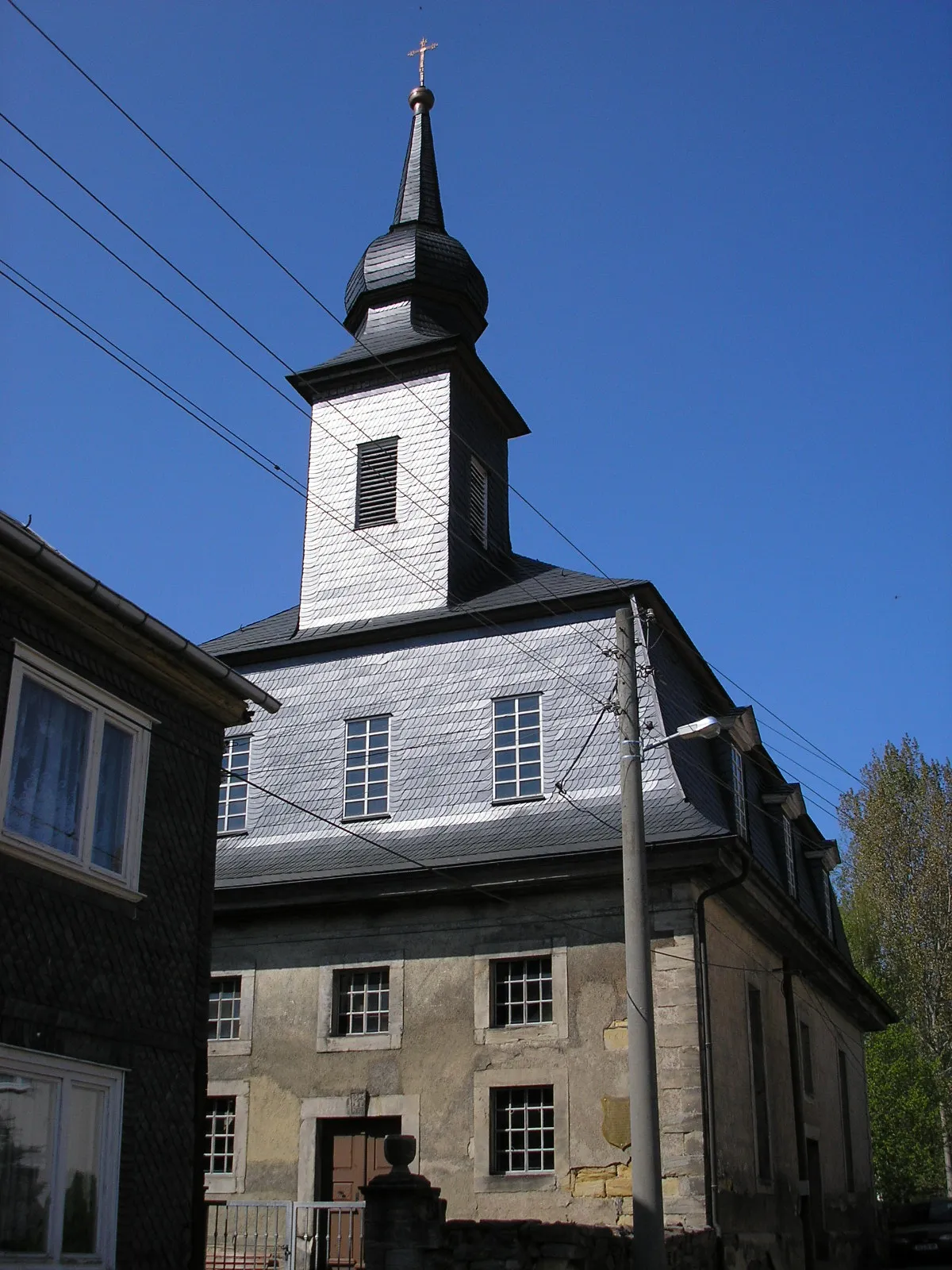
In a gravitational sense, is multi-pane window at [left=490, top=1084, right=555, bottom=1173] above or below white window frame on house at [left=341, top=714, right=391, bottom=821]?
below

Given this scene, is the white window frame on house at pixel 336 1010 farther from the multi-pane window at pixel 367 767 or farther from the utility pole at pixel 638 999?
the utility pole at pixel 638 999

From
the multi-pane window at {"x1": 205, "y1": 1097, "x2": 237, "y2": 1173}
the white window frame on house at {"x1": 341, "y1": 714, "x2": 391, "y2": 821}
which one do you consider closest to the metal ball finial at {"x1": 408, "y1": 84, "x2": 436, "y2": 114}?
the white window frame on house at {"x1": 341, "y1": 714, "x2": 391, "y2": 821}

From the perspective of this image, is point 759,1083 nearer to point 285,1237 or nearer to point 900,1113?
point 285,1237

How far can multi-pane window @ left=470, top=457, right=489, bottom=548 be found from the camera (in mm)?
24578

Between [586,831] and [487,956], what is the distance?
7.04ft

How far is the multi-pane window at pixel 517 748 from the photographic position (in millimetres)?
19656

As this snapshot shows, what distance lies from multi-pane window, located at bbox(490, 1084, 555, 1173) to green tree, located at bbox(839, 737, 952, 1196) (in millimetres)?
24916

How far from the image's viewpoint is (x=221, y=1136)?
1881 cm

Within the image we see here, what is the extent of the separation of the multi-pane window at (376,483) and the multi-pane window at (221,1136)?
9976 millimetres

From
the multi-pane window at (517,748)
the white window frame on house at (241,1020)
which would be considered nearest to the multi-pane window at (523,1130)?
the white window frame on house at (241,1020)

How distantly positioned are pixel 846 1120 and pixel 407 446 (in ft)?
51.8

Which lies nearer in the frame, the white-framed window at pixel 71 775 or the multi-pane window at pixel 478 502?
the white-framed window at pixel 71 775

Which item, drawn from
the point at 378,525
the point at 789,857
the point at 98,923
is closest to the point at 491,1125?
the point at 98,923

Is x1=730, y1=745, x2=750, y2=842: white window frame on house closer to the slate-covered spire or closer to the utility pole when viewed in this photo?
the utility pole
